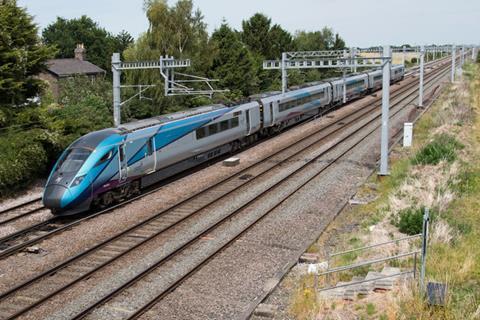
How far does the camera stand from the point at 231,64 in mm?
53281

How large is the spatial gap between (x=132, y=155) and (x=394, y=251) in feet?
34.6

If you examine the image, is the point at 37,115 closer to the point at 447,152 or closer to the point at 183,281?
the point at 183,281

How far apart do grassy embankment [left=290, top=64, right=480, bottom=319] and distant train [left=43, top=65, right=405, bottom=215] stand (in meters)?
7.76

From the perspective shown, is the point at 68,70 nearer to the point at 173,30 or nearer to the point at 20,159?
the point at 173,30

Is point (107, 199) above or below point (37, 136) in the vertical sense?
below

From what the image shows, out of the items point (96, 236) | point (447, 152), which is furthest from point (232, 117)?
point (96, 236)

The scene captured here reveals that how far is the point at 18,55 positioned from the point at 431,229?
20071 millimetres

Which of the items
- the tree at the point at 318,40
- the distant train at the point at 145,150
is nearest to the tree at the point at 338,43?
the tree at the point at 318,40

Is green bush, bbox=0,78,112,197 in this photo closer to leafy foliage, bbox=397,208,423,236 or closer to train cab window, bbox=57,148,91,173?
train cab window, bbox=57,148,91,173

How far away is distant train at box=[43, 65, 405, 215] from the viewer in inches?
728

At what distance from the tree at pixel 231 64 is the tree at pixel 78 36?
132 feet

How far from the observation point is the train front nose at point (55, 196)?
18066mm

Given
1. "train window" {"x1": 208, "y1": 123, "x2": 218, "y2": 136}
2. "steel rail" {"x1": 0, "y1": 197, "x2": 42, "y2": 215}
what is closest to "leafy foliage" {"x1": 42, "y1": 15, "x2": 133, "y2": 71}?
"train window" {"x1": 208, "y1": 123, "x2": 218, "y2": 136}

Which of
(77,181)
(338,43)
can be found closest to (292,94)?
(77,181)
